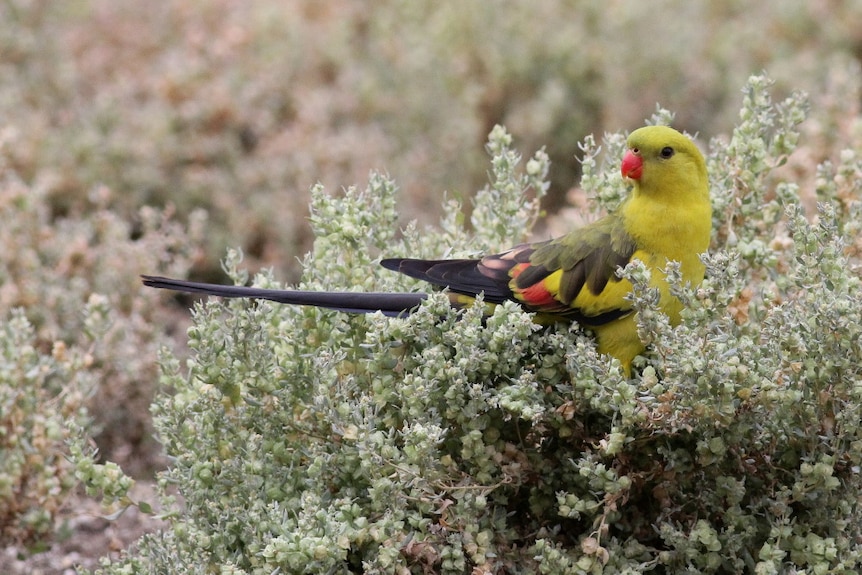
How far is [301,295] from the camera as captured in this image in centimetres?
222

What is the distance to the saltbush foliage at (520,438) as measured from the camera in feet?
6.41

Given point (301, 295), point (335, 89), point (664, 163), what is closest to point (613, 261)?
point (664, 163)

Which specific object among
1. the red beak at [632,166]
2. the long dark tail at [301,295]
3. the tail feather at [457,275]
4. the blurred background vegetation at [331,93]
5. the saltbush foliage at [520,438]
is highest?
the blurred background vegetation at [331,93]

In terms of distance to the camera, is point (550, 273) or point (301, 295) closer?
point (301, 295)

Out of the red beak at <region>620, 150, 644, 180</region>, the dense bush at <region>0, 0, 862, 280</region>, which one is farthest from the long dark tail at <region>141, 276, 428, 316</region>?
the dense bush at <region>0, 0, 862, 280</region>

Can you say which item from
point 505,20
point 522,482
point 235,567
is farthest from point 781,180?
point 505,20

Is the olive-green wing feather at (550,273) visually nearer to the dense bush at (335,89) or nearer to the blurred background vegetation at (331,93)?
the blurred background vegetation at (331,93)

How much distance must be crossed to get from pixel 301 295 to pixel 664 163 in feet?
2.95

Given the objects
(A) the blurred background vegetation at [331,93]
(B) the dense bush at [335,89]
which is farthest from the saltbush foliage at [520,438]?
(B) the dense bush at [335,89]

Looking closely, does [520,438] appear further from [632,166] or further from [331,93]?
[331,93]

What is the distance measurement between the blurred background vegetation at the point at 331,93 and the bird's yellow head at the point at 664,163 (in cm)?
184

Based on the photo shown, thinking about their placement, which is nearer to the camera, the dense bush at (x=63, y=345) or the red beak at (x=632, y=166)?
the red beak at (x=632, y=166)

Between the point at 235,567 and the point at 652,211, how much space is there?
122 cm

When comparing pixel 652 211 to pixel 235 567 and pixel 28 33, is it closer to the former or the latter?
pixel 235 567
